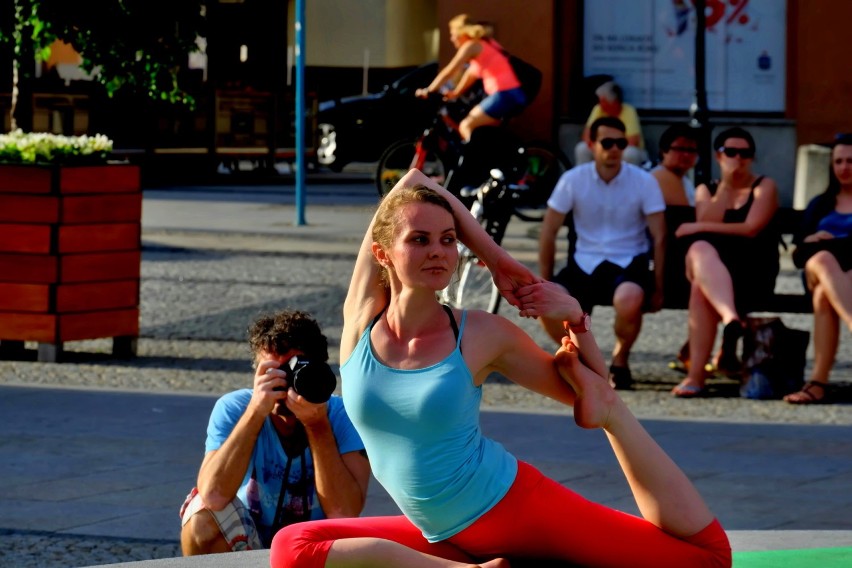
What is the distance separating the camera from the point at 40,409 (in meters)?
7.99

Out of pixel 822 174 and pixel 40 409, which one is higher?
pixel 822 174

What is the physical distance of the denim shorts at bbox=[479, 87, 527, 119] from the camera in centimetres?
1538

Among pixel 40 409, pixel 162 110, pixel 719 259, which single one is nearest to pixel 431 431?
pixel 40 409

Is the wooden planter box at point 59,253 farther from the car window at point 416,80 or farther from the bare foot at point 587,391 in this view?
the car window at point 416,80

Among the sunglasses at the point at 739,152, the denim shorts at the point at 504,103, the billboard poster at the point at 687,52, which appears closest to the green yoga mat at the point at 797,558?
the sunglasses at the point at 739,152

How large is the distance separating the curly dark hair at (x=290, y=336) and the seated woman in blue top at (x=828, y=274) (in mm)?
4238

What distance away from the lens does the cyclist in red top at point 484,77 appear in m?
15.4

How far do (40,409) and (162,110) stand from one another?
1516 cm

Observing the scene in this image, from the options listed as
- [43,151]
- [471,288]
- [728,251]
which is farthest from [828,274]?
[43,151]

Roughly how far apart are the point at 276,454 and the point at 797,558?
4.65 feet

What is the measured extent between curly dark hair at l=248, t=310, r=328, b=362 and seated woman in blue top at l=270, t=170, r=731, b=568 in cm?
41

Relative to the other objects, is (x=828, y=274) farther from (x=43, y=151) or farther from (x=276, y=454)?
(x=276, y=454)

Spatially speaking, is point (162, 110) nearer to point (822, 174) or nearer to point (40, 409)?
point (822, 174)

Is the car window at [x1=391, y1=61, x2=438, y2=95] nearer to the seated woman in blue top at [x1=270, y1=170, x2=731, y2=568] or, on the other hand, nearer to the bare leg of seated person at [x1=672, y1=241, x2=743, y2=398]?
the bare leg of seated person at [x1=672, y1=241, x2=743, y2=398]
